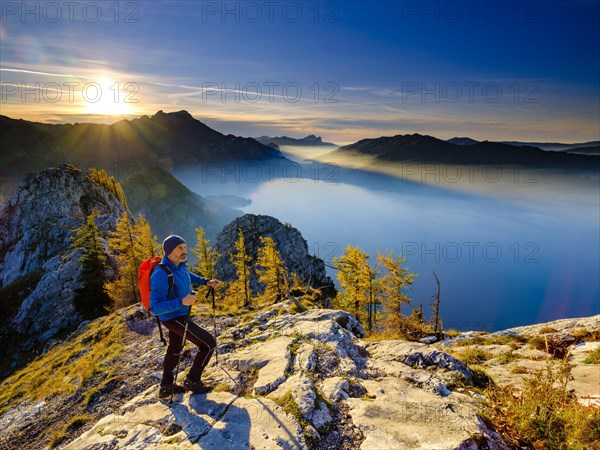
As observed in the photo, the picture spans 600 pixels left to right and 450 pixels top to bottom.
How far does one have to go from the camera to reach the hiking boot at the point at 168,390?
295 inches

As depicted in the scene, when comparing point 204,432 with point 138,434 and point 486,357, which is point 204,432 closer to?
point 138,434

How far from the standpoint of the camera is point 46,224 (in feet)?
209

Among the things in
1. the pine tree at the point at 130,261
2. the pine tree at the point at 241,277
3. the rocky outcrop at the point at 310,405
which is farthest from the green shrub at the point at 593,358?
the pine tree at the point at 130,261

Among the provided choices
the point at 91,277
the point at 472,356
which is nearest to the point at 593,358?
the point at 472,356

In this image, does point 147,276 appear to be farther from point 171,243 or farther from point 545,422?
point 545,422

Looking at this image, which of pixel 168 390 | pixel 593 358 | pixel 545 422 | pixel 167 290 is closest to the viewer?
pixel 545 422

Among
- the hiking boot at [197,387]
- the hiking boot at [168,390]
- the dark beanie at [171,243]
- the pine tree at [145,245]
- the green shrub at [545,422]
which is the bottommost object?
the pine tree at [145,245]

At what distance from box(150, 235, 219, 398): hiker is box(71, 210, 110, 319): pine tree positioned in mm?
36952

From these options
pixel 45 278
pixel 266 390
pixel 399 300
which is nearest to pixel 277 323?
pixel 266 390

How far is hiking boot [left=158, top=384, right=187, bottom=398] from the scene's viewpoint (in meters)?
7.50

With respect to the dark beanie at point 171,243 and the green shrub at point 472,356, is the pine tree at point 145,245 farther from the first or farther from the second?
the green shrub at point 472,356

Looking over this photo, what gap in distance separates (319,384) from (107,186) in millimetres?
103939

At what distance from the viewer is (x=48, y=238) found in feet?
199

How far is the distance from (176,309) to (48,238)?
7189 centimetres
